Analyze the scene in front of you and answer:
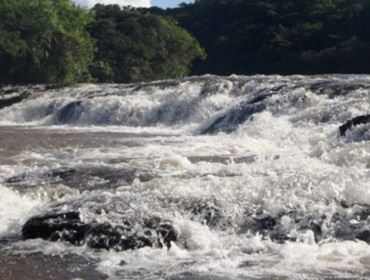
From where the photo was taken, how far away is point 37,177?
368 inches

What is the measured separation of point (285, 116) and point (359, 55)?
24.5m

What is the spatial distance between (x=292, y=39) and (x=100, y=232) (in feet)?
132

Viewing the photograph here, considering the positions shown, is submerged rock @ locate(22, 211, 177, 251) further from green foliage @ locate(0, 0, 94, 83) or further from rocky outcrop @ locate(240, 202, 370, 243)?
green foliage @ locate(0, 0, 94, 83)

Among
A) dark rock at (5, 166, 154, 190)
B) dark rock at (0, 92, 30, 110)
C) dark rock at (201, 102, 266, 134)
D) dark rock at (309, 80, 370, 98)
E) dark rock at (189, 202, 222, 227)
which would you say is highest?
dark rock at (309, 80, 370, 98)

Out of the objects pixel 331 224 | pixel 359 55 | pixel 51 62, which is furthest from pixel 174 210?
pixel 359 55

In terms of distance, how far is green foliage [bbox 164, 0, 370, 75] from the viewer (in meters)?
41.1

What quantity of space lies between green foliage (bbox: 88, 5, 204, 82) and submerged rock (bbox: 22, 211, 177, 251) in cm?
3664

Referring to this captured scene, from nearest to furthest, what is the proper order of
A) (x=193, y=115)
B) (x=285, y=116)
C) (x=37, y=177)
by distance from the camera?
(x=37, y=177)
(x=285, y=116)
(x=193, y=115)

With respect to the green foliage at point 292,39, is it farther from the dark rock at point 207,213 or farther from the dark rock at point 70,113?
the dark rock at point 207,213

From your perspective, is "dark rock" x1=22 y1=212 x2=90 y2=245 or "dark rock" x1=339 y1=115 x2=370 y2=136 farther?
"dark rock" x1=339 y1=115 x2=370 y2=136

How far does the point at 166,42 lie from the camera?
44.5m

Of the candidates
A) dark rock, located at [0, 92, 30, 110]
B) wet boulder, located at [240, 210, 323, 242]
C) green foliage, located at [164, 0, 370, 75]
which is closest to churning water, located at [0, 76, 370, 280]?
wet boulder, located at [240, 210, 323, 242]

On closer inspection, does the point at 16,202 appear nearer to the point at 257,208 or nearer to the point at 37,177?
the point at 37,177

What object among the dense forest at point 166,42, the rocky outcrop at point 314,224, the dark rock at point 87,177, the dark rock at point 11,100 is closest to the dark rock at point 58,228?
the rocky outcrop at point 314,224
